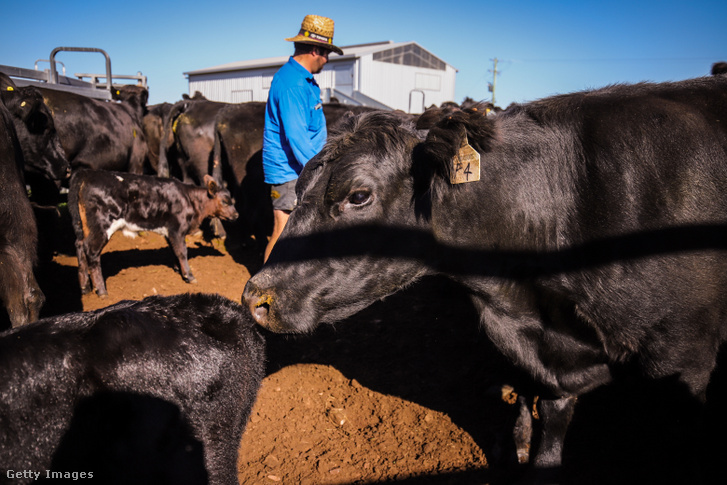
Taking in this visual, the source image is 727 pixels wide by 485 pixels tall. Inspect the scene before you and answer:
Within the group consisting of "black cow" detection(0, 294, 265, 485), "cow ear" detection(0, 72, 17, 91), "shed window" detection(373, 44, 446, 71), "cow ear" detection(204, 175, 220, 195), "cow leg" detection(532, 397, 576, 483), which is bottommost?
"cow leg" detection(532, 397, 576, 483)

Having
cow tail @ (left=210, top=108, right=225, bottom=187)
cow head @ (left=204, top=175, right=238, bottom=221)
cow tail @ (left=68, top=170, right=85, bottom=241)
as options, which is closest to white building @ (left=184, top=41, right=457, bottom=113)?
cow tail @ (left=210, top=108, right=225, bottom=187)

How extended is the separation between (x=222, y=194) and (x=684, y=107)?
614cm

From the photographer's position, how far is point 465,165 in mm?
2170

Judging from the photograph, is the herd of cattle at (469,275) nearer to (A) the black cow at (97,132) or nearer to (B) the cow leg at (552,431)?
(B) the cow leg at (552,431)

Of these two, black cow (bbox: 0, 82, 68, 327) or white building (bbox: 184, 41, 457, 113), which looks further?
white building (bbox: 184, 41, 457, 113)

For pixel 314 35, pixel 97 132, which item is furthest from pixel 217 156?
pixel 314 35

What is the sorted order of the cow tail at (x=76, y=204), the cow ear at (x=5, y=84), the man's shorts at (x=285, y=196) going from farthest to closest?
the cow tail at (x=76, y=204) → the cow ear at (x=5, y=84) → the man's shorts at (x=285, y=196)

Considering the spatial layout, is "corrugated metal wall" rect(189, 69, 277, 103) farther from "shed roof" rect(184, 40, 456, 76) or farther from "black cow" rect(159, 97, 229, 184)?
"black cow" rect(159, 97, 229, 184)

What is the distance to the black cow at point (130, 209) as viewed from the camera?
562 cm

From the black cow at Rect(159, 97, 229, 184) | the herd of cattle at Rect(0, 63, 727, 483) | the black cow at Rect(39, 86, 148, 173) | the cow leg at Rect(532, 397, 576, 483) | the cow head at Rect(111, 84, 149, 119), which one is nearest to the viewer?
the herd of cattle at Rect(0, 63, 727, 483)

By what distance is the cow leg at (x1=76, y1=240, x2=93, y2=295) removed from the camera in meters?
5.53

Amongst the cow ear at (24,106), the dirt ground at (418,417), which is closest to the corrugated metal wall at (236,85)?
the cow ear at (24,106)

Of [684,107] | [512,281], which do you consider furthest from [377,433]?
[684,107]

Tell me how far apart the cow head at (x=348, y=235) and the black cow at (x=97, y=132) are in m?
6.58
